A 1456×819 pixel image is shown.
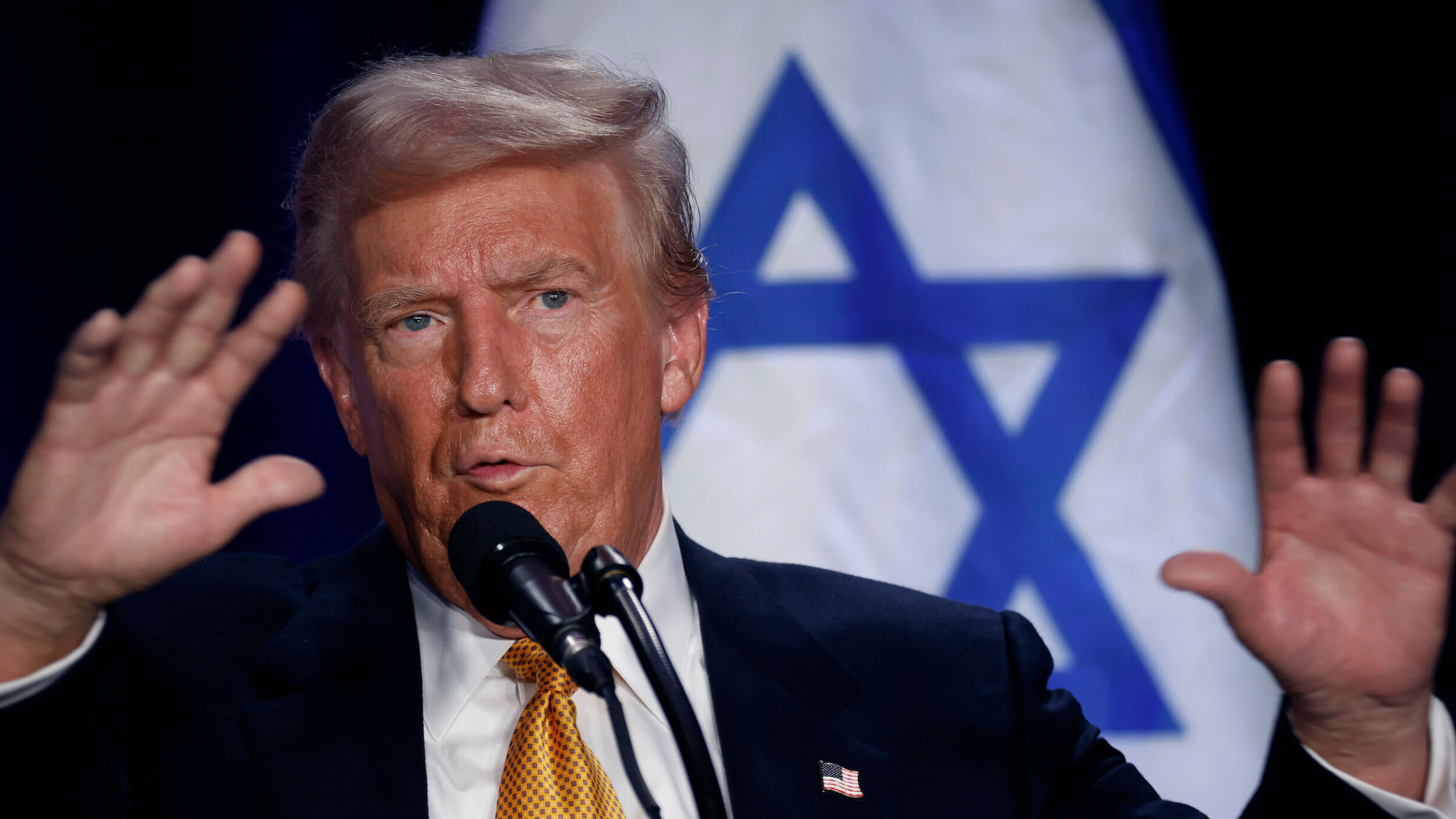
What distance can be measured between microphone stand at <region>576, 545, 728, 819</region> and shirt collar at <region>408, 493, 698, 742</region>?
61 cm

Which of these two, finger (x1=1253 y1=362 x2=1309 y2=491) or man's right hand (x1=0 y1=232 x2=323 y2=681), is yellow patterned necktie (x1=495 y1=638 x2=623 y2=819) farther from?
finger (x1=1253 y1=362 x2=1309 y2=491)

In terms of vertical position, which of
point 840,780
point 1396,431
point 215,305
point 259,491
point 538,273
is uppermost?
Result: point 1396,431

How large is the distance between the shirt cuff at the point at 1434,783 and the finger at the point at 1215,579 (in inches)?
8.6

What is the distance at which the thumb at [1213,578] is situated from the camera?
1307 mm

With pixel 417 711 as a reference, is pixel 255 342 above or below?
above

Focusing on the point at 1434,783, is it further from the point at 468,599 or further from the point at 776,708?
the point at 468,599

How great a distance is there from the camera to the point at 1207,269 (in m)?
2.88

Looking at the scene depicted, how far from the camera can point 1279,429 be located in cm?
136

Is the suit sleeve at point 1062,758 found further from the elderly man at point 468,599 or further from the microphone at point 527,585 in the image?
the microphone at point 527,585

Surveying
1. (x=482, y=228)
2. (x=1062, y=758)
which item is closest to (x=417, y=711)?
(x=482, y=228)

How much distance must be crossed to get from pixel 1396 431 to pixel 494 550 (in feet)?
3.26

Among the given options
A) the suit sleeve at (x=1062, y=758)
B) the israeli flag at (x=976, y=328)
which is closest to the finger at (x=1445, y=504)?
the suit sleeve at (x=1062, y=758)

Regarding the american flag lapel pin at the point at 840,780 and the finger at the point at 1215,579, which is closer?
the finger at the point at 1215,579

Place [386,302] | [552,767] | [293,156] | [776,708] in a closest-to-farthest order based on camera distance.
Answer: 1. [552,767]
2. [386,302]
3. [776,708]
4. [293,156]
